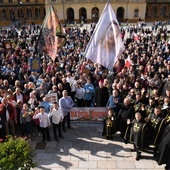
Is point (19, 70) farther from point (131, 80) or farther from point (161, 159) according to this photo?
point (161, 159)

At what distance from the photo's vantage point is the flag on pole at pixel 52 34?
12141 millimetres

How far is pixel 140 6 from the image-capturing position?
50.9m

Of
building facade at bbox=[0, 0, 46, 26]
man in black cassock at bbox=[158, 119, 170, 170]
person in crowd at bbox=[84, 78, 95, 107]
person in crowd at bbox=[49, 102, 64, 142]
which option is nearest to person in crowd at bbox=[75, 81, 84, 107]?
person in crowd at bbox=[84, 78, 95, 107]

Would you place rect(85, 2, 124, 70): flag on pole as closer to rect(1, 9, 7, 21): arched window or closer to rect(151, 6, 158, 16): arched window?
rect(151, 6, 158, 16): arched window

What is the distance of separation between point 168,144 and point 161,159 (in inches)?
23.9

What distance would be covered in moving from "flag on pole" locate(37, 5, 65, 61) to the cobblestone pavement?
4113 millimetres

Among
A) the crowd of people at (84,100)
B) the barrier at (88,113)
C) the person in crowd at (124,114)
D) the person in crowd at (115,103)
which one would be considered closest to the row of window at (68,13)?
the crowd of people at (84,100)

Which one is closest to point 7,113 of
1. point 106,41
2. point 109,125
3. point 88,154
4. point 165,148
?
point 88,154

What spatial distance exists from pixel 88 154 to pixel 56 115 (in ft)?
6.20

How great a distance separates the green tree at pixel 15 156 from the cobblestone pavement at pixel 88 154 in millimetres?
2514

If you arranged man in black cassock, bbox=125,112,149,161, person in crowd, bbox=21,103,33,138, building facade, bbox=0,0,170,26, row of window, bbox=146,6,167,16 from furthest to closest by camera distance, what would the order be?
row of window, bbox=146,6,167,16 → building facade, bbox=0,0,170,26 → person in crowd, bbox=21,103,33,138 → man in black cassock, bbox=125,112,149,161

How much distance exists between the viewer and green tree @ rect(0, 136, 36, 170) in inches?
237

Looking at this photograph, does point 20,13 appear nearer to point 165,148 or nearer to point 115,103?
point 115,103

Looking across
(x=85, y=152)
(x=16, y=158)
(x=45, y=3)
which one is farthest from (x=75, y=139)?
(x=45, y=3)
